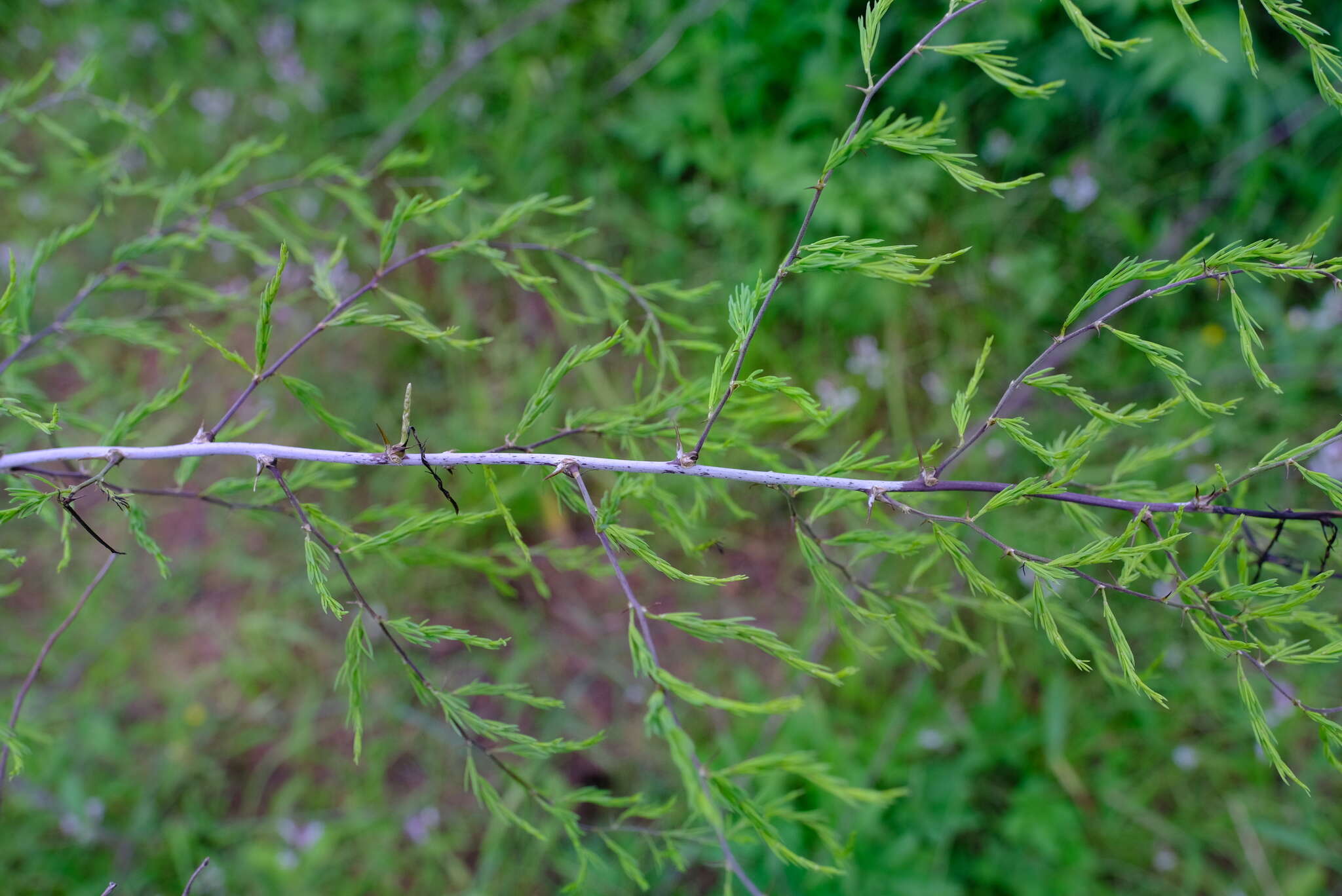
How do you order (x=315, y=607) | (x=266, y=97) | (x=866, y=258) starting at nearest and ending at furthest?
(x=866, y=258), (x=315, y=607), (x=266, y=97)

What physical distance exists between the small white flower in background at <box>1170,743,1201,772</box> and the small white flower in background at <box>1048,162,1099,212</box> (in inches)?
71.9

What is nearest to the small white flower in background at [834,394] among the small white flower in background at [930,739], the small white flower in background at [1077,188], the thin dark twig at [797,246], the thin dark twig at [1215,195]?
the thin dark twig at [1215,195]

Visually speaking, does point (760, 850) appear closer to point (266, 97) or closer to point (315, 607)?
point (315, 607)

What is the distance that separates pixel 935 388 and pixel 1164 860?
1654 millimetres

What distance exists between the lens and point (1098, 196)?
2.74 meters

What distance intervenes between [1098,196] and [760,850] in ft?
8.03

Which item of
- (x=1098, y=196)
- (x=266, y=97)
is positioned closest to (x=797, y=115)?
(x=1098, y=196)

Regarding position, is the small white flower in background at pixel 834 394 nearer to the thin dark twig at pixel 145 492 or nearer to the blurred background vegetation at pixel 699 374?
the blurred background vegetation at pixel 699 374

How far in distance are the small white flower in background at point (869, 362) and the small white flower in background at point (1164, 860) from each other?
1740 millimetres

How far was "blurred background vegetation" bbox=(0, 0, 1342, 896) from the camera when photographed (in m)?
2.48

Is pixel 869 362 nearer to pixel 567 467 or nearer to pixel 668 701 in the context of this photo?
pixel 567 467

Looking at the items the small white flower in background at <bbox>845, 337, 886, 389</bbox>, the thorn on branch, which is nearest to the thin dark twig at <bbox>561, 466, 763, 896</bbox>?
the thorn on branch

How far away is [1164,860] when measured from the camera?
8.04 feet

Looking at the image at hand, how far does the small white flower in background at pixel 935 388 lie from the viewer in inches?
109
